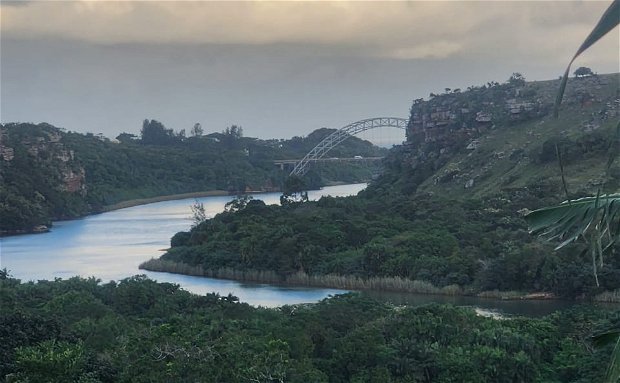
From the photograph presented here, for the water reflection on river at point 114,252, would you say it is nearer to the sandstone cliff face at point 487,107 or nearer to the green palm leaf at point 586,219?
the sandstone cliff face at point 487,107

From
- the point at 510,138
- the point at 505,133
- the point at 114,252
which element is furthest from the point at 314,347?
the point at 505,133

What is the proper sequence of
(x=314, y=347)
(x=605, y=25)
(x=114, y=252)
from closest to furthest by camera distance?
(x=605, y=25) < (x=314, y=347) < (x=114, y=252)

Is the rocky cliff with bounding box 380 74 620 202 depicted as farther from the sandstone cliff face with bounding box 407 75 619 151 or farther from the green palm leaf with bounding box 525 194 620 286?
the green palm leaf with bounding box 525 194 620 286

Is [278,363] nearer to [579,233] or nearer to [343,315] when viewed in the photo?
[343,315]

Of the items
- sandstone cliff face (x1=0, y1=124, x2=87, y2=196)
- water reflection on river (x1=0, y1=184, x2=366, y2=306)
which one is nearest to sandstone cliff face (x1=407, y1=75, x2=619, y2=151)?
water reflection on river (x1=0, y1=184, x2=366, y2=306)

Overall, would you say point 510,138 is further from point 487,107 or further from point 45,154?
point 45,154

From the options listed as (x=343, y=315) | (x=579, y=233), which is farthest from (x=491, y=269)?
(x=579, y=233)

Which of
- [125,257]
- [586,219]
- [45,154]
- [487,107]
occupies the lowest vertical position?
[125,257]
